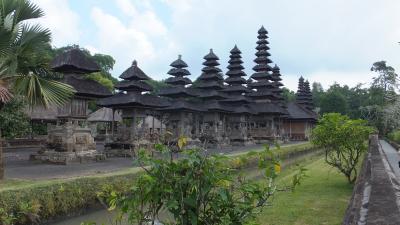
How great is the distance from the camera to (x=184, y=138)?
3.13 meters

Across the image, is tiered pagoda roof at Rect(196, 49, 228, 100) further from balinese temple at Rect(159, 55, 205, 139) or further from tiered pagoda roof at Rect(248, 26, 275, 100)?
tiered pagoda roof at Rect(248, 26, 275, 100)

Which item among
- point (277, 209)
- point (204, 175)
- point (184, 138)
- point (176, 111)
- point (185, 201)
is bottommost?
point (277, 209)

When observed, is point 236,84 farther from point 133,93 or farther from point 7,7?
point 7,7

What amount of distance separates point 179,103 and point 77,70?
14.9 metres

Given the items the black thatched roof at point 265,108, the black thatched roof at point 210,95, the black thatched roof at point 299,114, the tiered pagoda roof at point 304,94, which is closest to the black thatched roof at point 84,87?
→ the black thatched roof at point 210,95

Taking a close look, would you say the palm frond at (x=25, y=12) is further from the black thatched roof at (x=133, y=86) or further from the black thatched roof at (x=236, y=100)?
the black thatched roof at (x=236, y=100)

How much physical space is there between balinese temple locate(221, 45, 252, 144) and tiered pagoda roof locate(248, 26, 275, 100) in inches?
94.7

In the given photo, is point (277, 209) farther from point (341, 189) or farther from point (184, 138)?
point (184, 138)

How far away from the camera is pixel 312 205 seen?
1026cm

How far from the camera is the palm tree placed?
11.5 meters

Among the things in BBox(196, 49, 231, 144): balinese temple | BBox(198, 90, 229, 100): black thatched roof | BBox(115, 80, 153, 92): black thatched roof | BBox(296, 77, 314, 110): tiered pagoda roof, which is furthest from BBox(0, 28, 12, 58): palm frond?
BBox(296, 77, 314, 110): tiered pagoda roof

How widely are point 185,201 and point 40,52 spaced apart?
11.2 metres

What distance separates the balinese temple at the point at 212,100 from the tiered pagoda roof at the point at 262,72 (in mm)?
7963

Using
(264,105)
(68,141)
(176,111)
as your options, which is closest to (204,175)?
(68,141)
